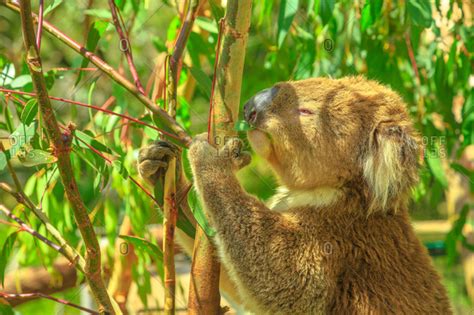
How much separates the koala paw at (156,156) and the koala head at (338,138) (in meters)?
0.39

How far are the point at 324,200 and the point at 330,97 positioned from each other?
0.39m

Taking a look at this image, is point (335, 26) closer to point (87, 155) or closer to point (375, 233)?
point (375, 233)

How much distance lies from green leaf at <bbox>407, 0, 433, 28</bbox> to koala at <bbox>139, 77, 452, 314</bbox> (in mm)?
317

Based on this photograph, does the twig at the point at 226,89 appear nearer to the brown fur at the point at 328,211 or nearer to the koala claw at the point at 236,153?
the koala claw at the point at 236,153

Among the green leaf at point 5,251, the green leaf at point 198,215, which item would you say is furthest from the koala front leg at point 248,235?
the green leaf at point 5,251

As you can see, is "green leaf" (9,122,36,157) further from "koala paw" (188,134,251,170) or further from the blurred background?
"koala paw" (188,134,251,170)

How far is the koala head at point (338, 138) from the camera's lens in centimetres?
229

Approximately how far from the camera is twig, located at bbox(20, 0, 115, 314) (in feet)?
4.56

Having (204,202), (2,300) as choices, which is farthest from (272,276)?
(2,300)

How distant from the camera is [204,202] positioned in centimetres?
215

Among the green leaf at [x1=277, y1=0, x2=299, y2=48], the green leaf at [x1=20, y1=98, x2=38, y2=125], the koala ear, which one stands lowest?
the koala ear

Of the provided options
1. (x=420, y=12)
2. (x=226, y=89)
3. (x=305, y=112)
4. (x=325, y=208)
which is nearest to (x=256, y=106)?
(x=305, y=112)

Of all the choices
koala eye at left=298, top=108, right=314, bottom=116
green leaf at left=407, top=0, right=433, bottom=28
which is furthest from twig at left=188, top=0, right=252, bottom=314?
green leaf at left=407, top=0, right=433, bottom=28

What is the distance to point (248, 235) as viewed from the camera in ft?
7.20
